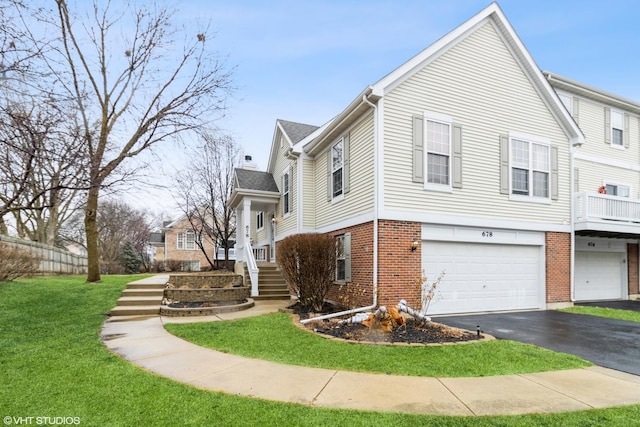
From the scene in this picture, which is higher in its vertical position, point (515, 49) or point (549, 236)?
point (515, 49)

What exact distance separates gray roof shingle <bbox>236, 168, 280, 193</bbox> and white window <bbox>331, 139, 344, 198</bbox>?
517cm

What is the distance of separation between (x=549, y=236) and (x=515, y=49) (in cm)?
605

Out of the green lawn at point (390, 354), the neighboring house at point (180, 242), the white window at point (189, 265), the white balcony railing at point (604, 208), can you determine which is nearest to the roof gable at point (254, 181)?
the green lawn at point (390, 354)

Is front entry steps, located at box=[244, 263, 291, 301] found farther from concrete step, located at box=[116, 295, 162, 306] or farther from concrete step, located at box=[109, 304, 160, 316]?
concrete step, located at box=[109, 304, 160, 316]

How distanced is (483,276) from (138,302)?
994 centimetres

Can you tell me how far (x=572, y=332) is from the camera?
305 inches

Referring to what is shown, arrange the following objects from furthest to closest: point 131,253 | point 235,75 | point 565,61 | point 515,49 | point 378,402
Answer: point 131,253, point 565,61, point 235,75, point 515,49, point 378,402

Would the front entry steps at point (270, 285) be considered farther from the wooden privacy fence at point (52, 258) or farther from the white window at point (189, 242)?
the white window at point (189, 242)

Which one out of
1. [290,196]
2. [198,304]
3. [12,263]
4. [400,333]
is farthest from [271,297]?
[12,263]

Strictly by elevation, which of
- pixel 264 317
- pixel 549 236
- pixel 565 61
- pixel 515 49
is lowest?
pixel 264 317

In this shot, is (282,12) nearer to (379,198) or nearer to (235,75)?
(235,75)

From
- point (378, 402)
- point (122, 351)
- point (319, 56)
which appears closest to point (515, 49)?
point (319, 56)

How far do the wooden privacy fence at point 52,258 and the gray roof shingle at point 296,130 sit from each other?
1235cm

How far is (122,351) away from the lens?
18.8 ft
